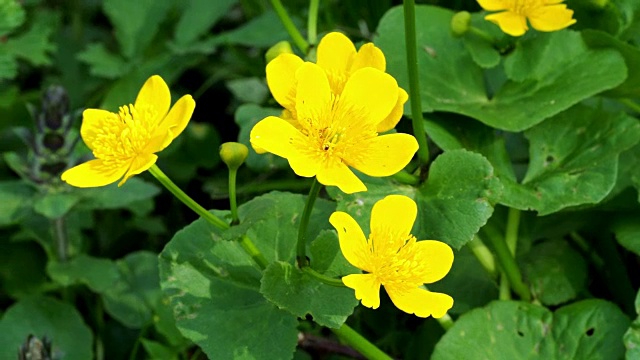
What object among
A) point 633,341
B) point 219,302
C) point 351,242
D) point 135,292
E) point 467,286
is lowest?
point 135,292

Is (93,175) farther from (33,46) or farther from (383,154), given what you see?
(33,46)

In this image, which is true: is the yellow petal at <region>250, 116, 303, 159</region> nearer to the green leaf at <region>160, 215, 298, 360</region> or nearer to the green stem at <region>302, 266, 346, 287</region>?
the green stem at <region>302, 266, 346, 287</region>

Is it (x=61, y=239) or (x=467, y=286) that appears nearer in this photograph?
(x=467, y=286)

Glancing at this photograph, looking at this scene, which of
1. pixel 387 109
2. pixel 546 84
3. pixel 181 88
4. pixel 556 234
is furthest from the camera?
pixel 181 88

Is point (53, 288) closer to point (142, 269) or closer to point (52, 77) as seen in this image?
point (142, 269)

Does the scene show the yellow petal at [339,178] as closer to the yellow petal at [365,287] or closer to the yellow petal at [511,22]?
the yellow petal at [365,287]

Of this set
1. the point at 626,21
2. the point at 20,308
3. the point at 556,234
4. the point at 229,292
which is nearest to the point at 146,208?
the point at 20,308

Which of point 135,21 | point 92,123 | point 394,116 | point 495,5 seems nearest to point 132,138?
point 92,123
